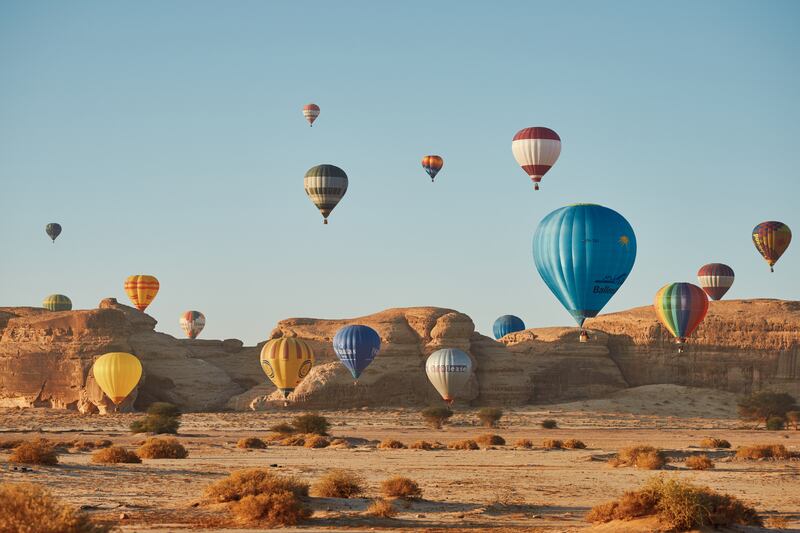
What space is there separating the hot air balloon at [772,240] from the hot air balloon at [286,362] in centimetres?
3152

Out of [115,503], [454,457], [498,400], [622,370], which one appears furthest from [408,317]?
[115,503]

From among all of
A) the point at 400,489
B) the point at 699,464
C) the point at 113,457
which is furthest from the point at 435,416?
the point at 400,489

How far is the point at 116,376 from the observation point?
211 feet

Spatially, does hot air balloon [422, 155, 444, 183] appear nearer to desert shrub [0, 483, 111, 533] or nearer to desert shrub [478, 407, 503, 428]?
desert shrub [478, 407, 503, 428]

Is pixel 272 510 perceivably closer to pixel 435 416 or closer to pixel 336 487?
pixel 336 487

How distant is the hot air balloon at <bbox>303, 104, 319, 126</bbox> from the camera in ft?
255

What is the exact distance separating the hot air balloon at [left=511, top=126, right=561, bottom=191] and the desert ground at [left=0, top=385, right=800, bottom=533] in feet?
38.7

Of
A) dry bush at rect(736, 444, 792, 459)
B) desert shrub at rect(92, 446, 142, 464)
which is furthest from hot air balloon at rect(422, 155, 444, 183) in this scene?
desert shrub at rect(92, 446, 142, 464)

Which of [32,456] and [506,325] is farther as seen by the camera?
[506,325]

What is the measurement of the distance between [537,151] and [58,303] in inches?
2717

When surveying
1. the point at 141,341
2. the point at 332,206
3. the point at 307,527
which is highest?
the point at 332,206

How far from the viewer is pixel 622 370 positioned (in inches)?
3371

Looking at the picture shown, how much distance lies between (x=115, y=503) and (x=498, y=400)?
58.0 meters

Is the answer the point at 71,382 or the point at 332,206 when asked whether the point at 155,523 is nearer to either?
the point at 332,206
